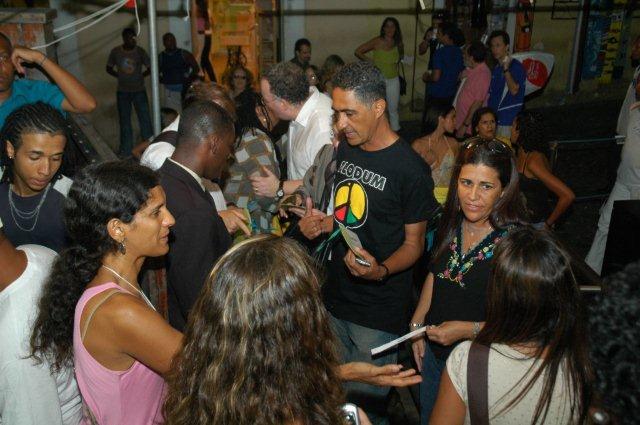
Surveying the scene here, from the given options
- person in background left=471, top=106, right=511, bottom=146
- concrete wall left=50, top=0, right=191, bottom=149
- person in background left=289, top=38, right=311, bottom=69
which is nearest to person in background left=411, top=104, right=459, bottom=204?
person in background left=471, top=106, right=511, bottom=146

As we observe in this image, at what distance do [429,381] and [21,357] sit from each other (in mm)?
1928

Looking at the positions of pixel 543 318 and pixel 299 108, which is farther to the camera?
pixel 299 108

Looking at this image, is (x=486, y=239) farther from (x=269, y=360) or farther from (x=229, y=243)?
(x=269, y=360)

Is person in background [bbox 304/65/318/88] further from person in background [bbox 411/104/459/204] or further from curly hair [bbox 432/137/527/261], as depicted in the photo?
curly hair [bbox 432/137/527/261]

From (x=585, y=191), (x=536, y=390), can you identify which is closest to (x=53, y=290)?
(x=536, y=390)

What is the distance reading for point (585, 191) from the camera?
8375 mm

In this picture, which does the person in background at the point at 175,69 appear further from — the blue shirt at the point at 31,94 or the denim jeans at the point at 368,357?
the denim jeans at the point at 368,357

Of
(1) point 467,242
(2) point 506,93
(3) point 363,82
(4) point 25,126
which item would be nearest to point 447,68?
(2) point 506,93

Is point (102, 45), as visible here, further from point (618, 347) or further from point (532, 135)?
point (618, 347)

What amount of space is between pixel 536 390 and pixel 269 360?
903 mm

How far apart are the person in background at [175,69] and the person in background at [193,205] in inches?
263

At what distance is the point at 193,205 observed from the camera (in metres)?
3.01

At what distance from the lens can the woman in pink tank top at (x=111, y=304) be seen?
2135 mm

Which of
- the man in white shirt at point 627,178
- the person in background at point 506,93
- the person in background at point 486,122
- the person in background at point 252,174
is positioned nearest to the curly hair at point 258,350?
the person in background at point 252,174
